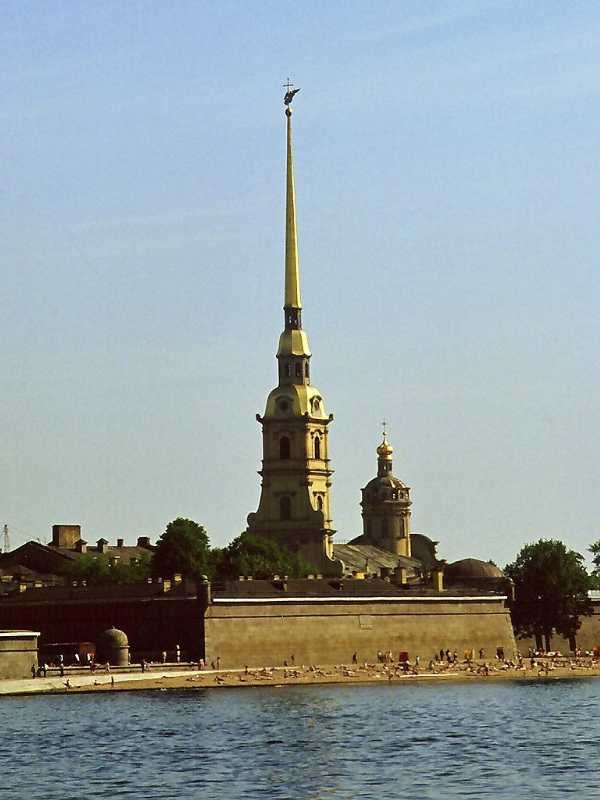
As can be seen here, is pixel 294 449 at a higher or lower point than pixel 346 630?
higher

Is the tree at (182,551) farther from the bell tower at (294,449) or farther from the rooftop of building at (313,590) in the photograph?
the bell tower at (294,449)

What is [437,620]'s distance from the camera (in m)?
137

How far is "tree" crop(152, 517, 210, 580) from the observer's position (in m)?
153

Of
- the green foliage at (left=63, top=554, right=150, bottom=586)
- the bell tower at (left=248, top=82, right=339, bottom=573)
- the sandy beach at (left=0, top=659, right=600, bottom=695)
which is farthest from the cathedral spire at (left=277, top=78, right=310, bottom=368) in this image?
the sandy beach at (left=0, top=659, right=600, bottom=695)

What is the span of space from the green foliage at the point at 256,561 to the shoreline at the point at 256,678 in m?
31.2

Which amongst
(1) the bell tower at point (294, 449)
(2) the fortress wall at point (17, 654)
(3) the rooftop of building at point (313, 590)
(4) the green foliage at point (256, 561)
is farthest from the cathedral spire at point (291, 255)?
(2) the fortress wall at point (17, 654)

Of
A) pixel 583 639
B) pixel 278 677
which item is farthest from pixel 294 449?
pixel 278 677

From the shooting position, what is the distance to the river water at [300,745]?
65438mm

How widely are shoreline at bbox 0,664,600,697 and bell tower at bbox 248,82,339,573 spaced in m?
60.5

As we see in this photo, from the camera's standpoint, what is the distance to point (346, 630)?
431 ft

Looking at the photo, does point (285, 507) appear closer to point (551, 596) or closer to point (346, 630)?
point (551, 596)

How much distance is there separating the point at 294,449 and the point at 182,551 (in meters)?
39.4

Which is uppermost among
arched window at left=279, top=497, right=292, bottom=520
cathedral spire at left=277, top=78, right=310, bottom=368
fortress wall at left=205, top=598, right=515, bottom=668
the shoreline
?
cathedral spire at left=277, top=78, right=310, bottom=368

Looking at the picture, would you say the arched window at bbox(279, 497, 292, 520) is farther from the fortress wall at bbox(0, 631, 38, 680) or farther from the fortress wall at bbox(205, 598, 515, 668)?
the fortress wall at bbox(0, 631, 38, 680)
